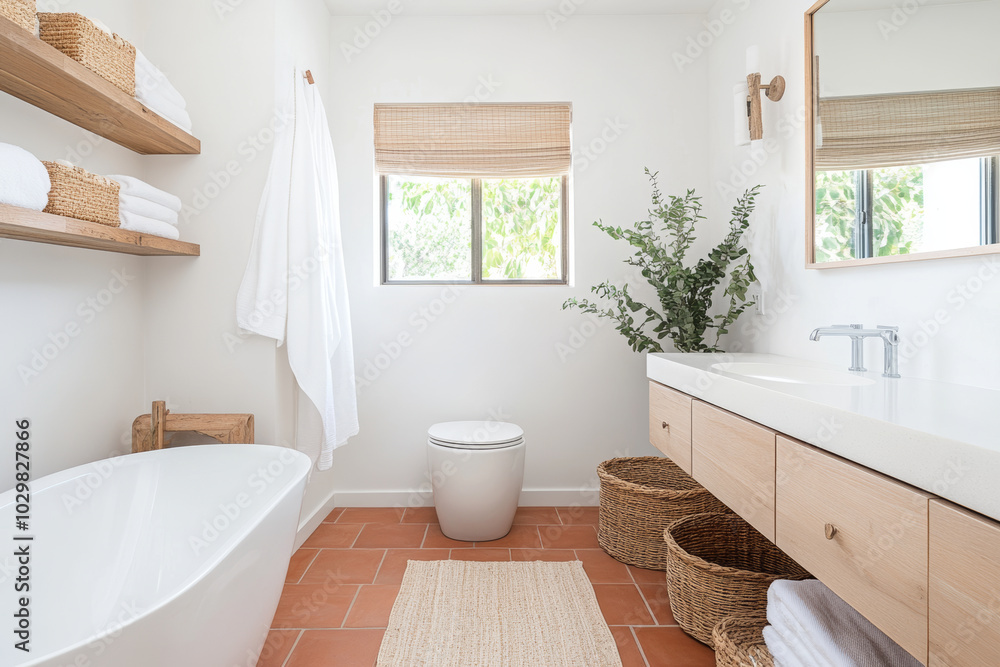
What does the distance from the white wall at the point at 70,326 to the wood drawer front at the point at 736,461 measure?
6.42ft

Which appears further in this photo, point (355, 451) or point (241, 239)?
point (355, 451)

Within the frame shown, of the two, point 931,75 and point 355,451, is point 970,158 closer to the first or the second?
point 931,75

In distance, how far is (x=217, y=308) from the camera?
2113mm

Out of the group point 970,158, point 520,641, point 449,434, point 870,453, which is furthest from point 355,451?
point 970,158

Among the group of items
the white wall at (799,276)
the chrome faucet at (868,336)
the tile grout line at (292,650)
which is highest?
the white wall at (799,276)

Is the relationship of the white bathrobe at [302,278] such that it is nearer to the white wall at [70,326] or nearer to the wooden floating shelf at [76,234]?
the wooden floating shelf at [76,234]

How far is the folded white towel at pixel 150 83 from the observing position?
5.71 ft

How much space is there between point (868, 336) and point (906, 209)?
0.36 m

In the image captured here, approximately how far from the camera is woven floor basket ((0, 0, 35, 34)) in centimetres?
121

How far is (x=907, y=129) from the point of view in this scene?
1467 millimetres

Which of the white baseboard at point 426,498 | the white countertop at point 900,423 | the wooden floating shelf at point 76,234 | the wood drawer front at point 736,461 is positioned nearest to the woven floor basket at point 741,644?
the wood drawer front at point 736,461

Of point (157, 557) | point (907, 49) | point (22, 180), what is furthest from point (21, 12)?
point (907, 49)

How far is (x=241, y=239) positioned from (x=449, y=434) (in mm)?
1178

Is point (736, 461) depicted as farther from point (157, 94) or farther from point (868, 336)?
point (157, 94)
